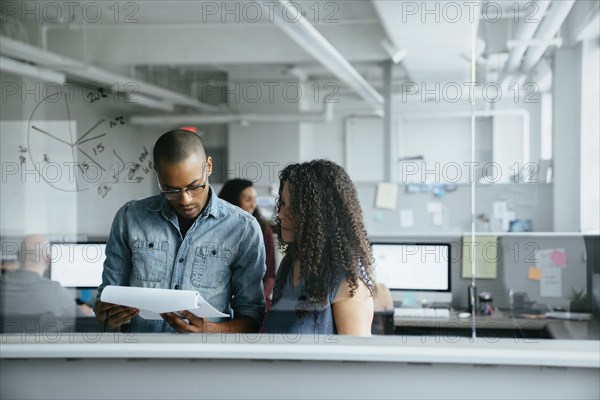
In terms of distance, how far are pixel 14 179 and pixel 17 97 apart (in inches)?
33.4

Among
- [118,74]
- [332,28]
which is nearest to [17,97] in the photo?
[118,74]

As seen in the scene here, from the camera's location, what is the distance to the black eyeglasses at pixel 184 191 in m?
1.92

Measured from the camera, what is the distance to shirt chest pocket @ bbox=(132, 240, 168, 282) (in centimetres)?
194

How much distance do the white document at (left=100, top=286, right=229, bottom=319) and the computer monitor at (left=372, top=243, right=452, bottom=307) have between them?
1.95 metres

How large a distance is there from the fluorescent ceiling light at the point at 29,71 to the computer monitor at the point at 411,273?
2.24m

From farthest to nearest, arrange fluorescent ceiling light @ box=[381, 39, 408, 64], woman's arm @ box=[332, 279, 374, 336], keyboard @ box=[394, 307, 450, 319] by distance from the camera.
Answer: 1. fluorescent ceiling light @ box=[381, 39, 408, 64]
2. keyboard @ box=[394, 307, 450, 319]
3. woman's arm @ box=[332, 279, 374, 336]

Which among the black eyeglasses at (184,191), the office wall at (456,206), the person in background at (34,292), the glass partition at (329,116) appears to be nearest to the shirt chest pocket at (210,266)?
the black eyeglasses at (184,191)

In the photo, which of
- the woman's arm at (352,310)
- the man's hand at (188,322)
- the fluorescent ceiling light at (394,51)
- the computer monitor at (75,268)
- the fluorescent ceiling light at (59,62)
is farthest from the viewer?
the fluorescent ceiling light at (394,51)

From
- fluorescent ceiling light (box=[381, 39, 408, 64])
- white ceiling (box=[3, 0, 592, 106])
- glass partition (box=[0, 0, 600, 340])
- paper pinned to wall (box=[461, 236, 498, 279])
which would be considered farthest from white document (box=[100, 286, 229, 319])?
fluorescent ceiling light (box=[381, 39, 408, 64])

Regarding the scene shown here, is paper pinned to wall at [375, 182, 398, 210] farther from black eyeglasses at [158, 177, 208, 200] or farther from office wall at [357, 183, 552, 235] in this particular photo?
black eyeglasses at [158, 177, 208, 200]

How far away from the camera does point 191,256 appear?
1938mm

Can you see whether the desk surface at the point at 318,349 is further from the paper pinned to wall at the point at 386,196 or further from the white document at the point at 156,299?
the paper pinned to wall at the point at 386,196

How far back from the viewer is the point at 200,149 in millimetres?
1987

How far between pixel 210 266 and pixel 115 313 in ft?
0.86
